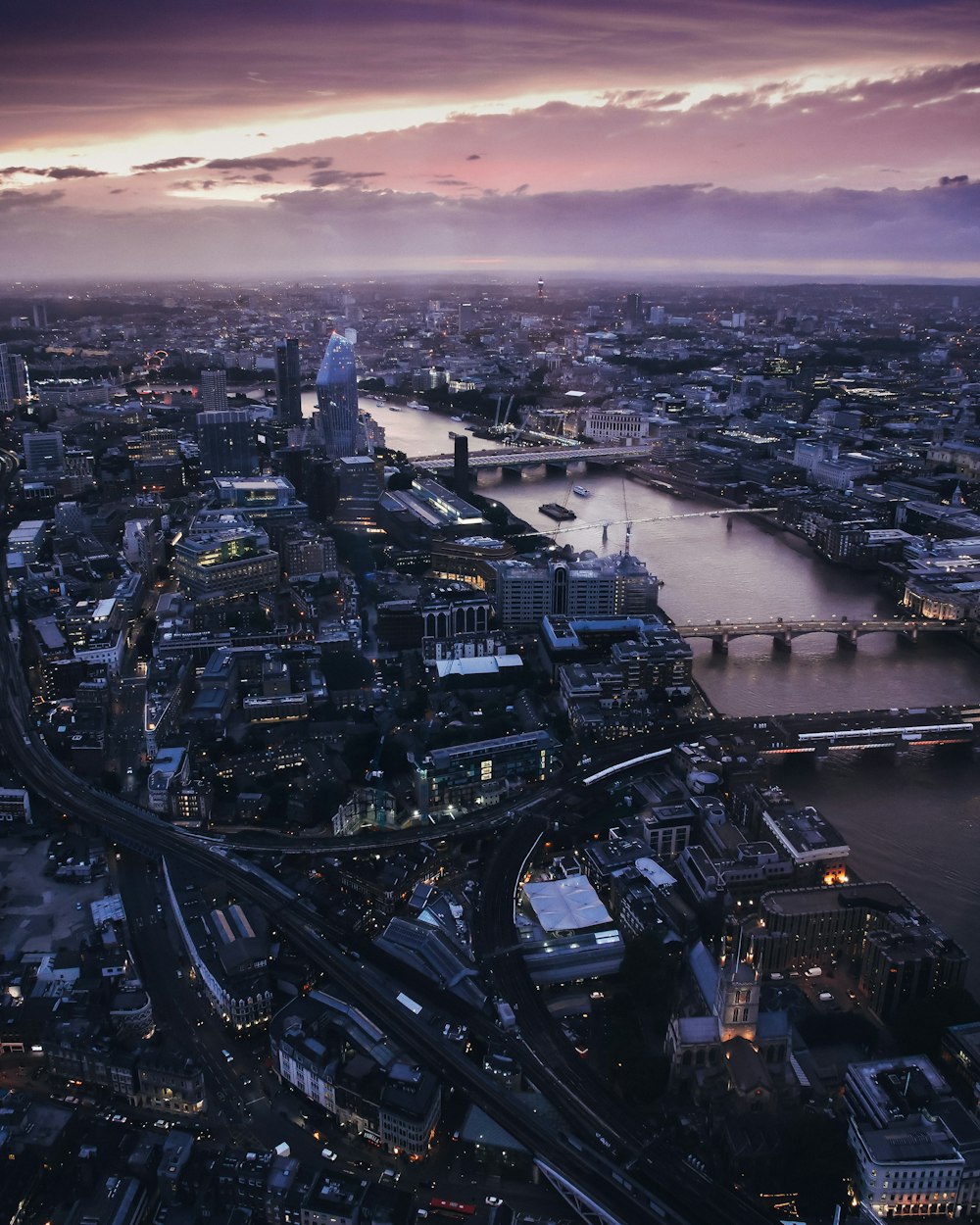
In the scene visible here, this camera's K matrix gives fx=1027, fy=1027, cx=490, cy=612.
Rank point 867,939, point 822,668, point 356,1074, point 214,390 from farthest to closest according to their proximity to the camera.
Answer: point 214,390
point 822,668
point 867,939
point 356,1074

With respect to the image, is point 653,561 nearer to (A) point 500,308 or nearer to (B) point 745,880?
(B) point 745,880

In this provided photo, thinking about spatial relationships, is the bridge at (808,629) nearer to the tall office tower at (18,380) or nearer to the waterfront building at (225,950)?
the waterfront building at (225,950)

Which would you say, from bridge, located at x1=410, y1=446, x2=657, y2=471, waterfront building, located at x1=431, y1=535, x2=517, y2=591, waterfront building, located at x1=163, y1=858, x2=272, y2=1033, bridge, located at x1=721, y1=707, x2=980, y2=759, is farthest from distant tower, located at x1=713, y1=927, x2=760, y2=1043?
bridge, located at x1=410, y1=446, x2=657, y2=471

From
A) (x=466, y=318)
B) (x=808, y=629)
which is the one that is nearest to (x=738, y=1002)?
(x=808, y=629)

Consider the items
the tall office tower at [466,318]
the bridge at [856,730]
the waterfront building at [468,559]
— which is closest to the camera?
the bridge at [856,730]

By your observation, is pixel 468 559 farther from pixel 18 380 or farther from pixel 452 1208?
pixel 18 380

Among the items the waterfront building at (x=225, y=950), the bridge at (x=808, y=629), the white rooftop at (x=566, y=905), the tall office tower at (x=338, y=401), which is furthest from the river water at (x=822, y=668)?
the waterfront building at (x=225, y=950)

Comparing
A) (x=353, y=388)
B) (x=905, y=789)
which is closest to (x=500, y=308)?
(x=353, y=388)
